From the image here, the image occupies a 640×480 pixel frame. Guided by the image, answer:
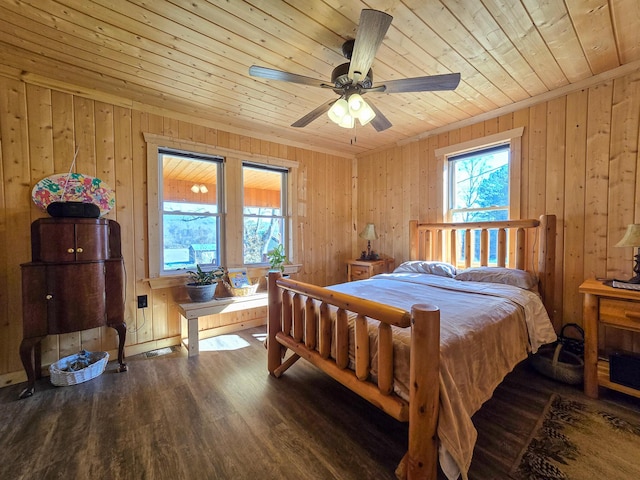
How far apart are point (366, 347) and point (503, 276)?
1.74m

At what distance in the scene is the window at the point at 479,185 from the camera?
116 inches

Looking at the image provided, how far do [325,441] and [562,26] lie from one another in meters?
2.92

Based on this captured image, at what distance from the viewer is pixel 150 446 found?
1.53 metres

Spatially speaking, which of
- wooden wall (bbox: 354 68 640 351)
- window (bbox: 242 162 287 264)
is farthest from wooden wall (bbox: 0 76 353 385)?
wooden wall (bbox: 354 68 640 351)

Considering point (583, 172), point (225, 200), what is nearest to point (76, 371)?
point (225, 200)

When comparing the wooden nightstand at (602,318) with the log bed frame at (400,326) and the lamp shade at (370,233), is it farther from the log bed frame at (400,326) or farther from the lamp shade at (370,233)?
the lamp shade at (370,233)

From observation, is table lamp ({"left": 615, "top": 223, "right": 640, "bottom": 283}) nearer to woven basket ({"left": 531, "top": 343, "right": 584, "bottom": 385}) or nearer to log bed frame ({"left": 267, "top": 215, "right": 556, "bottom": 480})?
log bed frame ({"left": 267, "top": 215, "right": 556, "bottom": 480})

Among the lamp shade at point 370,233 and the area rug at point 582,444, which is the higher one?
the lamp shade at point 370,233

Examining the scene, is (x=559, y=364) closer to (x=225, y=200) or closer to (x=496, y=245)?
(x=496, y=245)

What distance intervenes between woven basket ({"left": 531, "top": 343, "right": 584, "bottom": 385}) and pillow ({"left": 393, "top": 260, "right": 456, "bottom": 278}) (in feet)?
3.17

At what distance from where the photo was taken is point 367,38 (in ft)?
4.38

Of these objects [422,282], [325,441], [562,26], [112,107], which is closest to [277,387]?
[325,441]

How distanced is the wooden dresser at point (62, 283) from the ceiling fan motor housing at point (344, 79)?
220cm

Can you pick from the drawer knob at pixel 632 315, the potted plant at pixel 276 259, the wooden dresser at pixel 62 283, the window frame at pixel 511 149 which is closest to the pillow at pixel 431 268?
the window frame at pixel 511 149
